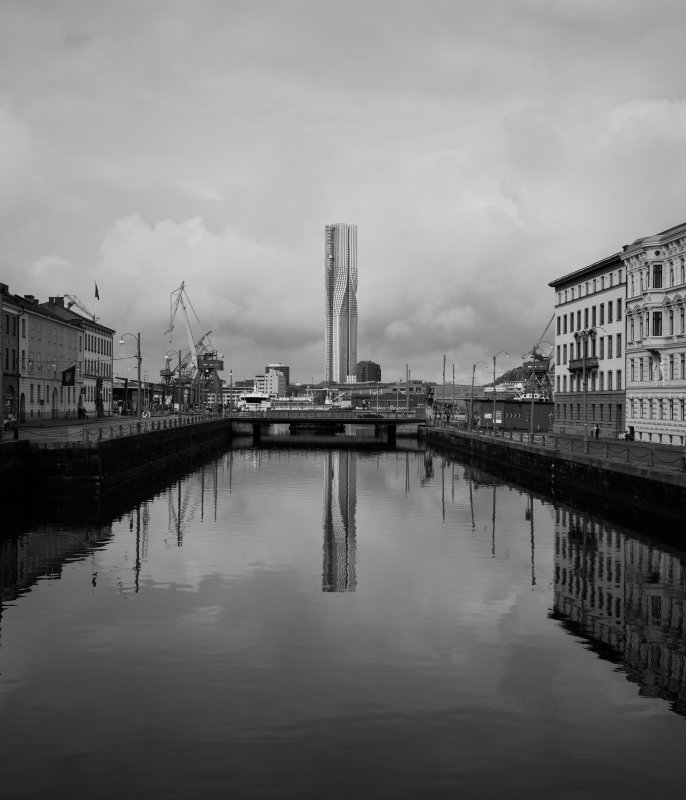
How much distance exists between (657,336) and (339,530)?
43396mm

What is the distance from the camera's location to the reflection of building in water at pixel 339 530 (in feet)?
103

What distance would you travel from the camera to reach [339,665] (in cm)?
2111

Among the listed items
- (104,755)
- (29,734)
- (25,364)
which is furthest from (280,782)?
(25,364)

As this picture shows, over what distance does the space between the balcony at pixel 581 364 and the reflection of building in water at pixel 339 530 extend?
2862 cm

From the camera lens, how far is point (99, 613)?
85.2 feet

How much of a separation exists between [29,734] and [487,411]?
414 ft

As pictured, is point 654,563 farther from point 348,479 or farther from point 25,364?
point 25,364

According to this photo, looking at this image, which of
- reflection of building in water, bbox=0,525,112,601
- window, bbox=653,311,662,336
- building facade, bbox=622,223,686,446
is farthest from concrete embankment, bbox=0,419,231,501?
window, bbox=653,311,662,336

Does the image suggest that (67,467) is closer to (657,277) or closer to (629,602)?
(629,602)

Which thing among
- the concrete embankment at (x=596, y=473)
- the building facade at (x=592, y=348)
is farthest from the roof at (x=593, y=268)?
the concrete embankment at (x=596, y=473)

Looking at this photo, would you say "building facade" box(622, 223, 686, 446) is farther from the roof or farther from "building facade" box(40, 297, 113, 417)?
"building facade" box(40, 297, 113, 417)

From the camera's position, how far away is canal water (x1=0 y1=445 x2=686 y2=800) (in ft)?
50.3

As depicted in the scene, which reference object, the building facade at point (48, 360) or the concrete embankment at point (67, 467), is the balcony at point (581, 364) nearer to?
the concrete embankment at point (67, 467)

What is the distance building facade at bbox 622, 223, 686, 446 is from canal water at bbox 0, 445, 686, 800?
115 ft
